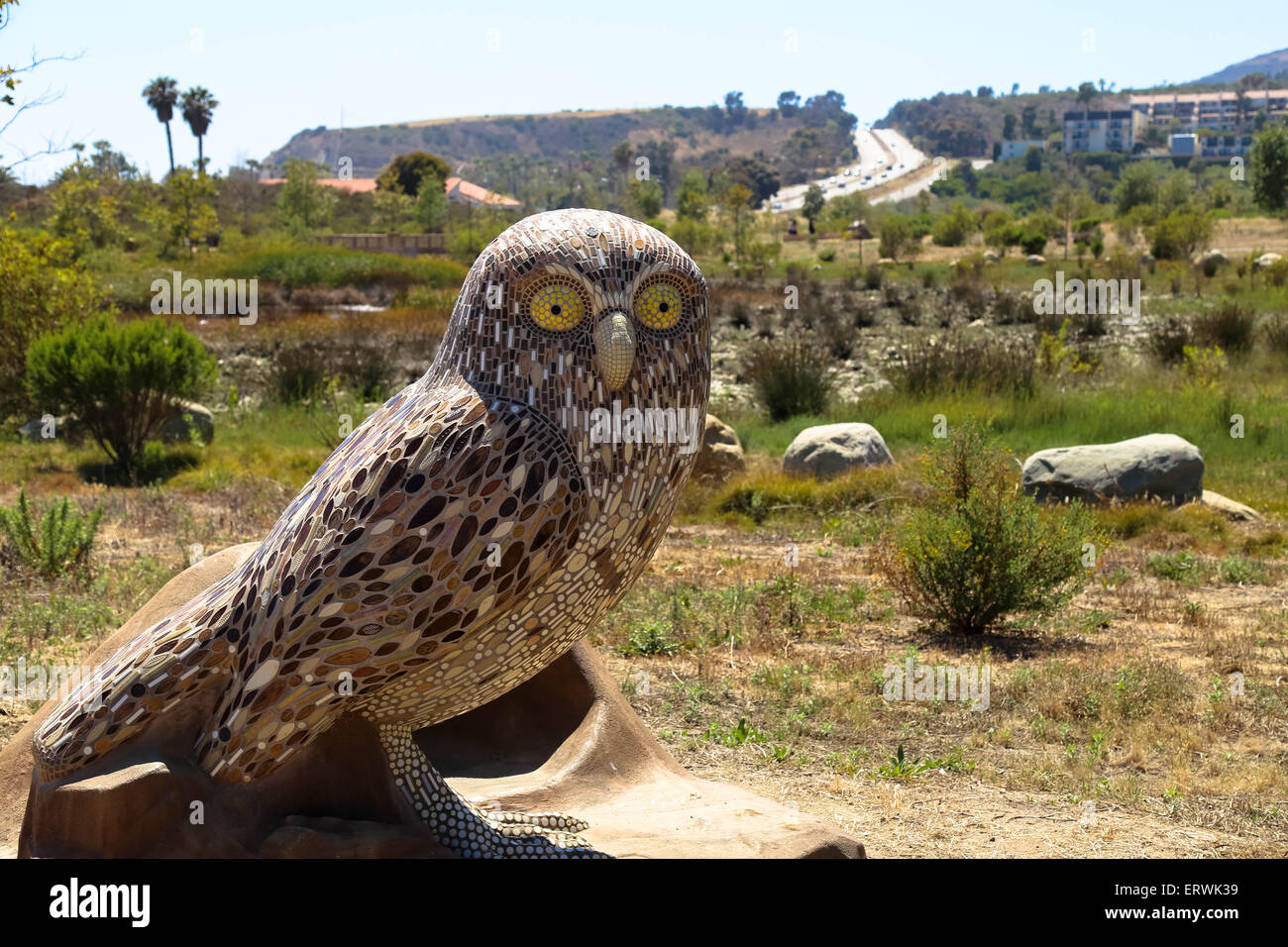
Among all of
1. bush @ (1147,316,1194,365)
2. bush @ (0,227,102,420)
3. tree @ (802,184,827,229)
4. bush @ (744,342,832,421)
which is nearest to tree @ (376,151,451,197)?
tree @ (802,184,827,229)

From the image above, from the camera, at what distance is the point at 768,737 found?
21.2ft

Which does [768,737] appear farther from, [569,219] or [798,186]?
[798,186]

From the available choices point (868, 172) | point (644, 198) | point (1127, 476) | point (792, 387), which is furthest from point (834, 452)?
point (868, 172)

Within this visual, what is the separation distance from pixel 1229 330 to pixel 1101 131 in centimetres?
16224

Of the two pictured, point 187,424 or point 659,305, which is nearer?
point 659,305

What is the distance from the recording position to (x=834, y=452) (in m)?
13.3

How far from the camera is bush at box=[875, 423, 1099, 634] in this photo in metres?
8.22

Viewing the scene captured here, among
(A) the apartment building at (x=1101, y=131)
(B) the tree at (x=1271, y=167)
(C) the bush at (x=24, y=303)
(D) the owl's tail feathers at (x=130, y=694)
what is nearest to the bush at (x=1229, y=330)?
(C) the bush at (x=24, y=303)

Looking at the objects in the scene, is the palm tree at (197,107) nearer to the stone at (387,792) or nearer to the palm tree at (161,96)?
the palm tree at (161,96)

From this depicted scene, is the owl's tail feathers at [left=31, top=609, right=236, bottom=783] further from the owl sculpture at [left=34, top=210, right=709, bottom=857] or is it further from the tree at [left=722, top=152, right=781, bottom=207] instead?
the tree at [left=722, top=152, right=781, bottom=207]

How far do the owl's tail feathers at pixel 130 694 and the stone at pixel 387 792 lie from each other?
5cm

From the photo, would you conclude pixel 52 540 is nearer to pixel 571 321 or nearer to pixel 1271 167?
pixel 571 321

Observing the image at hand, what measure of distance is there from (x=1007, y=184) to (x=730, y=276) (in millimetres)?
80461

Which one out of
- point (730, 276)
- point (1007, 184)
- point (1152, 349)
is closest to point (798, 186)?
point (1007, 184)
